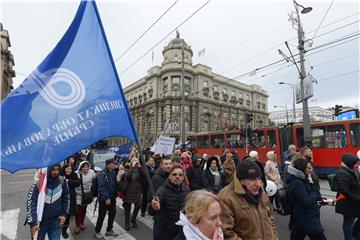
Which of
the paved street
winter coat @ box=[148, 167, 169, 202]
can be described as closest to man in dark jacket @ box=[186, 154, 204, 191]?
the paved street

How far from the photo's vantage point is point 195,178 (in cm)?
632

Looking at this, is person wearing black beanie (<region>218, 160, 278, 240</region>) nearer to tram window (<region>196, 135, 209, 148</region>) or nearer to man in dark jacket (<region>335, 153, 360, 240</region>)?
man in dark jacket (<region>335, 153, 360, 240</region>)

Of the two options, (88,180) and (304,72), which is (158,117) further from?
(88,180)

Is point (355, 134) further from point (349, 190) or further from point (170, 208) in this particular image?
point (170, 208)

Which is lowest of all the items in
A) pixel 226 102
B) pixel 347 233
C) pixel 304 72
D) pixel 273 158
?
pixel 347 233

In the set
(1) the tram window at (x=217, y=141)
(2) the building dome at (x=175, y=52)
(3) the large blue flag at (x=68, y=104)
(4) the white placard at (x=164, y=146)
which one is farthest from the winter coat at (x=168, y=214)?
(2) the building dome at (x=175, y=52)

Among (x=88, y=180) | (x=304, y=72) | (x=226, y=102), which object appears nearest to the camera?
(x=88, y=180)

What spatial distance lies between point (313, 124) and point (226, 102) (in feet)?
160

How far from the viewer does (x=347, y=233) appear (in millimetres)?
4391

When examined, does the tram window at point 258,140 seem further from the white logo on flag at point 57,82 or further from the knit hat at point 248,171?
the white logo on flag at point 57,82

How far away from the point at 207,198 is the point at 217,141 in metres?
21.3

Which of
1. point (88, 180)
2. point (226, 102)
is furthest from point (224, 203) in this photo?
point (226, 102)

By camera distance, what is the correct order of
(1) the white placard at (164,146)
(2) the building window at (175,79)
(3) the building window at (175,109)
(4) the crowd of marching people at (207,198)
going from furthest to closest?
1. (2) the building window at (175,79)
2. (3) the building window at (175,109)
3. (1) the white placard at (164,146)
4. (4) the crowd of marching people at (207,198)

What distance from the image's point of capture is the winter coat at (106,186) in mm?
5700
